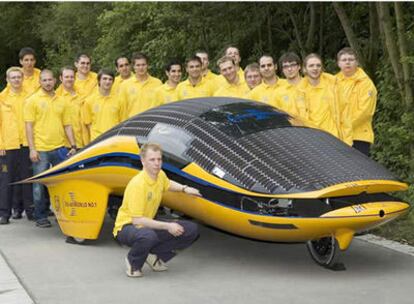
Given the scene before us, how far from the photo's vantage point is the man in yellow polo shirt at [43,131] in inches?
328

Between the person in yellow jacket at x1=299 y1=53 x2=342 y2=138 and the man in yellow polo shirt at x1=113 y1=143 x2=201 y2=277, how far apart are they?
183 centimetres

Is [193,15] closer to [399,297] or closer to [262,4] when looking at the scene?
[262,4]

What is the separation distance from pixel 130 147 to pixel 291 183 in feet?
6.01

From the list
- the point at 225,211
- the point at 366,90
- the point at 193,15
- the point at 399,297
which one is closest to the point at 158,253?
the point at 225,211

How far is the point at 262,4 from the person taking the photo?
1764 centimetres

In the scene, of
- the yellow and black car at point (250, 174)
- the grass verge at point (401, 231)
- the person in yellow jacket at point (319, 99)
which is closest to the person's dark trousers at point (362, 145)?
the person in yellow jacket at point (319, 99)

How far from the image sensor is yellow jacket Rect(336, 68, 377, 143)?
7.32m

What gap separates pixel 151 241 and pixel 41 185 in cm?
302

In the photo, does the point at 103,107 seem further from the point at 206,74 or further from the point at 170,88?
the point at 206,74

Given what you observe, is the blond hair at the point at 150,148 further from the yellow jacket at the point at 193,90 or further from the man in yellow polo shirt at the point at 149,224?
the yellow jacket at the point at 193,90

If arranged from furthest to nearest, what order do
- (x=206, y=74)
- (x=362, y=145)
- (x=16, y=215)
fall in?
(x=206, y=74) < (x=16, y=215) < (x=362, y=145)

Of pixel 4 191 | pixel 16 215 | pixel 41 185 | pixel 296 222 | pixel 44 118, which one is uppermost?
pixel 44 118

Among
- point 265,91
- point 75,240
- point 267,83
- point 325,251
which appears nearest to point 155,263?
point 325,251

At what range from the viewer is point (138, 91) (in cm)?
898
